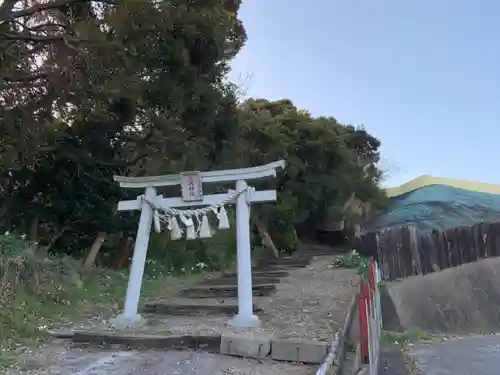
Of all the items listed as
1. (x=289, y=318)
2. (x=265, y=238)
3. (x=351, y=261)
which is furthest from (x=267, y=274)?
(x=289, y=318)

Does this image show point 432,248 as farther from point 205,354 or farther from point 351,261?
point 205,354

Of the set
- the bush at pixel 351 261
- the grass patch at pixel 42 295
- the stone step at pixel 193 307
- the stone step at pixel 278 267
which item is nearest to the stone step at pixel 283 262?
the stone step at pixel 278 267

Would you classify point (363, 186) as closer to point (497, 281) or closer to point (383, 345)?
point (497, 281)

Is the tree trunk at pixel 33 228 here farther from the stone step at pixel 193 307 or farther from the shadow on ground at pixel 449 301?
the shadow on ground at pixel 449 301

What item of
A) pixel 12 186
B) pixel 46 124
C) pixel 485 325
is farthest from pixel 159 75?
pixel 485 325

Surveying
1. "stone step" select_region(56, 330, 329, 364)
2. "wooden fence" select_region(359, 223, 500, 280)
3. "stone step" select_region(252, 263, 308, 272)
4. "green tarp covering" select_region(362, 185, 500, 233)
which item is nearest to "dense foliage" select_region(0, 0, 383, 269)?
"stone step" select_region(252, 263, 308, 272)

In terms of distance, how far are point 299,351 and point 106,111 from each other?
5.78 metres

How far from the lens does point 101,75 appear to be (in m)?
6.55

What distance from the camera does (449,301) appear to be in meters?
10.4

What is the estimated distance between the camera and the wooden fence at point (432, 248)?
10.9m

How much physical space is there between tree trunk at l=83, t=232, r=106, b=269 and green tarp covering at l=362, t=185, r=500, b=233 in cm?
782

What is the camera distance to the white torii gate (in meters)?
5.17

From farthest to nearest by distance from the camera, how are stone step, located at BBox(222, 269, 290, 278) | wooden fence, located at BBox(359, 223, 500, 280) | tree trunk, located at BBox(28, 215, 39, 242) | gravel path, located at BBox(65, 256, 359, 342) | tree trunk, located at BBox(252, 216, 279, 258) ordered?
tree trunk, located at BBox(252, 216, 279, 258), wooden fence, located at BBox(359, 223, 500, 280), stone step, located at BBox(222, 269, 290, 278), tree trunk, located at BBox(28, 215, 39, 242), gravel path, located at BBox(65, 256, 359, 342)

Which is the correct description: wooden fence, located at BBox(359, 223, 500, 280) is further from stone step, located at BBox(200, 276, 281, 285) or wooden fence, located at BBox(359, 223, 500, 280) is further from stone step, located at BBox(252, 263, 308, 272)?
stone step, located at BBox(200, 276, 281, 285)
